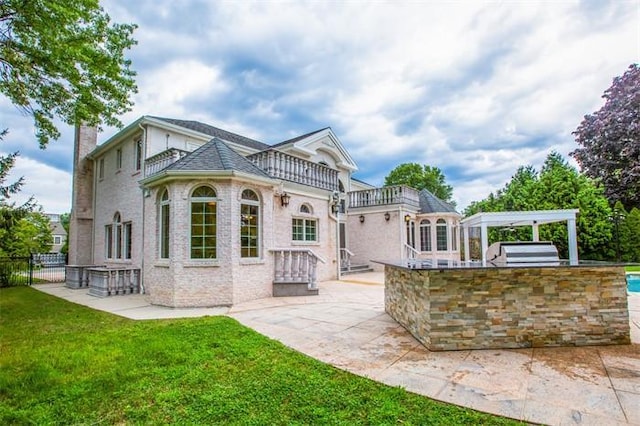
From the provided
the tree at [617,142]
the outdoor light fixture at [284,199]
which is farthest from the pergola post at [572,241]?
the tree at [617,142]

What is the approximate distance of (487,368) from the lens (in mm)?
3588

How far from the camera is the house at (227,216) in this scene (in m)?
8.01

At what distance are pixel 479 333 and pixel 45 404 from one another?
5.05m

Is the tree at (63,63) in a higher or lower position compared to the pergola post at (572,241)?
higher

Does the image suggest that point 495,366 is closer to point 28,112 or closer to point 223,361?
point 223,361

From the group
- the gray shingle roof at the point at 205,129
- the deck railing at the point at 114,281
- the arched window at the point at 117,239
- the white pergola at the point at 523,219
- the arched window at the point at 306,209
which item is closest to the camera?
the white pergola at the point at 523,219

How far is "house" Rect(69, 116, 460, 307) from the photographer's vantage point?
8.01m

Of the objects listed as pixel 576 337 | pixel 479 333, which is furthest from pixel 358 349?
pixel 576 337

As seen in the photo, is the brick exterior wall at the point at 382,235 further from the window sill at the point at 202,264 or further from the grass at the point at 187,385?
the grass at the point at 187,385

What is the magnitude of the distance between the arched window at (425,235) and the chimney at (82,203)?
54.9ft

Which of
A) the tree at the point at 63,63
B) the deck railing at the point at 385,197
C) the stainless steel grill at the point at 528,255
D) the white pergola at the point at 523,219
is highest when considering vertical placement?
the tree at the point at 63,63

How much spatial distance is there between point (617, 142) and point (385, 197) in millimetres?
17098

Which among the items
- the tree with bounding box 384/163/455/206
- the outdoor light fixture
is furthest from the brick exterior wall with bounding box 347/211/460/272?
the tree with bounding box 384/163/455/206

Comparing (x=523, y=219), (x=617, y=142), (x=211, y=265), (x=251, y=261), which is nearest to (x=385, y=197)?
(x=251, y=261)
